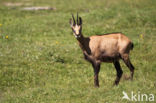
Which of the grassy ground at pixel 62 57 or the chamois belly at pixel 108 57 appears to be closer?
the grassy ground at pixel 62 57

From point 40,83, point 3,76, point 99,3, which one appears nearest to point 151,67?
point 40,83

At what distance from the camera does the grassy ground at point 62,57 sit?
1092cm

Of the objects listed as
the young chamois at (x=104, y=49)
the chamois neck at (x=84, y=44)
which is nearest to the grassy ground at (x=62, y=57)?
the young chamois at (x=104, y=49)

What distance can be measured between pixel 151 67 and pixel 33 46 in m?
5.11

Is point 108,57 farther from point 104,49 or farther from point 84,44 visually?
point 84,44

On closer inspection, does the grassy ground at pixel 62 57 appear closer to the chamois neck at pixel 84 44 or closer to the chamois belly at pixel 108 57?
the chamois belly at pixel 108 57

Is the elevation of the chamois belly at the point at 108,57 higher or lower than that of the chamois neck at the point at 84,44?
lower

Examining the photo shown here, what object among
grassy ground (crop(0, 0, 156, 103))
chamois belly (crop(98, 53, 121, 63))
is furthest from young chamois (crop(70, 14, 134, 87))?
grassy ground (crop(0, 0, 156, 103))

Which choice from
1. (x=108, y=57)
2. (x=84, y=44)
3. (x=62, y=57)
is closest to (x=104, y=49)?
(x=108, y=57)

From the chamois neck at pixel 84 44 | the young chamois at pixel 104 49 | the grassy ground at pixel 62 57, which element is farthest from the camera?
the chamois neck at pixel 84 44

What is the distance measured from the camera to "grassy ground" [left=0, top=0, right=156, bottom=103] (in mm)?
10921

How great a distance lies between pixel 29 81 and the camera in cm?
1291

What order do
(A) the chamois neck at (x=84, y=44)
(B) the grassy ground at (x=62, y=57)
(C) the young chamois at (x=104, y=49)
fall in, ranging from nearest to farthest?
(B) the grassy ground at (x=62, y=57) → (C) the young chamois at (x=104, y=49) → (A) the chamois neck at (x=84, y=44)

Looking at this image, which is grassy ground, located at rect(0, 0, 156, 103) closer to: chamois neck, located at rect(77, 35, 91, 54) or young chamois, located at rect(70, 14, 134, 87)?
young chamois, located at rect(70, 14, 134, 87)
